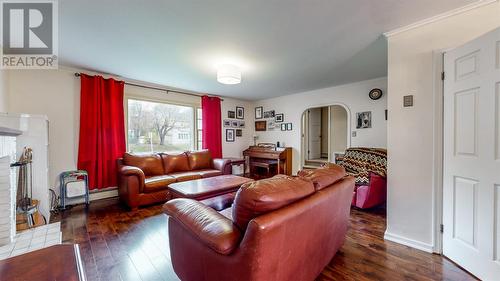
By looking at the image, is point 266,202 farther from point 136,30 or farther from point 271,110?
point 271,110

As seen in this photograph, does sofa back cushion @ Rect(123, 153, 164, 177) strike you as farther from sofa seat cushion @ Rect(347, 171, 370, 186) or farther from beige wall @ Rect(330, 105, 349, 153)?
beige wall @ Rect(330, 105, 349, 153)

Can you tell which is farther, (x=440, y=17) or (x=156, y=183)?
(x=156, y=183)

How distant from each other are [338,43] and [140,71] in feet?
9.95

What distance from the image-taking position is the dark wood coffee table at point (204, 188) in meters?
2.43

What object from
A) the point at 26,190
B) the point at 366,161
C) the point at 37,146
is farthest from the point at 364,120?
the point at 26,190

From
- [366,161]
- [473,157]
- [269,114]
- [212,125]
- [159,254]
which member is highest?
[269,114]

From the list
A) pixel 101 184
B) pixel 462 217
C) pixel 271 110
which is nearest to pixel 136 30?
pixel 101 184

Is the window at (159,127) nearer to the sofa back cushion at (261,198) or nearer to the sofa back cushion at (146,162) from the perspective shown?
the sofa back cushion at (146,162)

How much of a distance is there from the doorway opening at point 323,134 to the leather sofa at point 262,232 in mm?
3862

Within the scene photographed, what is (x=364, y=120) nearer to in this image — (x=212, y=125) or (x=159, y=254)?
(x=212, y=125)

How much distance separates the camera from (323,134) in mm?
6648

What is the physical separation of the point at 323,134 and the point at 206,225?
20.2 feet

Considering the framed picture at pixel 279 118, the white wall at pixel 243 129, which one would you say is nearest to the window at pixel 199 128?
the white wall at pixel 243 129

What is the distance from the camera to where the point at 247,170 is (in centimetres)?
579
